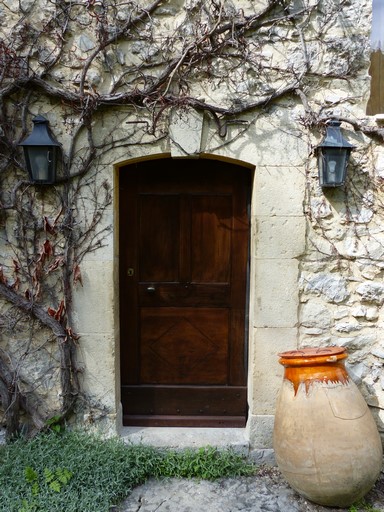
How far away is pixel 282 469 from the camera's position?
2467 mm

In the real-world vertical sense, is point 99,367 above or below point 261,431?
above

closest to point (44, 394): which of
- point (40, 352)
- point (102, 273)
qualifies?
point (40, 352)

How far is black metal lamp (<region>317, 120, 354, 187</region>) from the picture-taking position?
259 cm

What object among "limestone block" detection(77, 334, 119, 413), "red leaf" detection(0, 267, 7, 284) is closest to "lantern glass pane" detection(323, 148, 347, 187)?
"limestone block" detection(77, 334, 119, 413)

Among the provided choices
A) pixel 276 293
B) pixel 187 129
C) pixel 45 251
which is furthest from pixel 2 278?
pixel 276 293

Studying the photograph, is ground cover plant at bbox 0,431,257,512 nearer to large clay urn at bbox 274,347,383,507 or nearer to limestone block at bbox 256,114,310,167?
large clay urn at bbox 274,347,383,507

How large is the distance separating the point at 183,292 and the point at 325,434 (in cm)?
130

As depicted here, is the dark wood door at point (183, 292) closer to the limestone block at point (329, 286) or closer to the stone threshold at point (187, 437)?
the stone threshold at point (187, 437)

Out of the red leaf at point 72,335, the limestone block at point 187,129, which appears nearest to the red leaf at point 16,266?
the red leaf at point 72,335

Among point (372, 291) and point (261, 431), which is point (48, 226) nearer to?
point (261, 431)

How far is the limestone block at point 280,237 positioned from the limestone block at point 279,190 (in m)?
0.05

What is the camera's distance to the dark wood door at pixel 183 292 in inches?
116

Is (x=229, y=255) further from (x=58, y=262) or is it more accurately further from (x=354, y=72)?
(x=354, y=72)

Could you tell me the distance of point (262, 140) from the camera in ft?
8.95
